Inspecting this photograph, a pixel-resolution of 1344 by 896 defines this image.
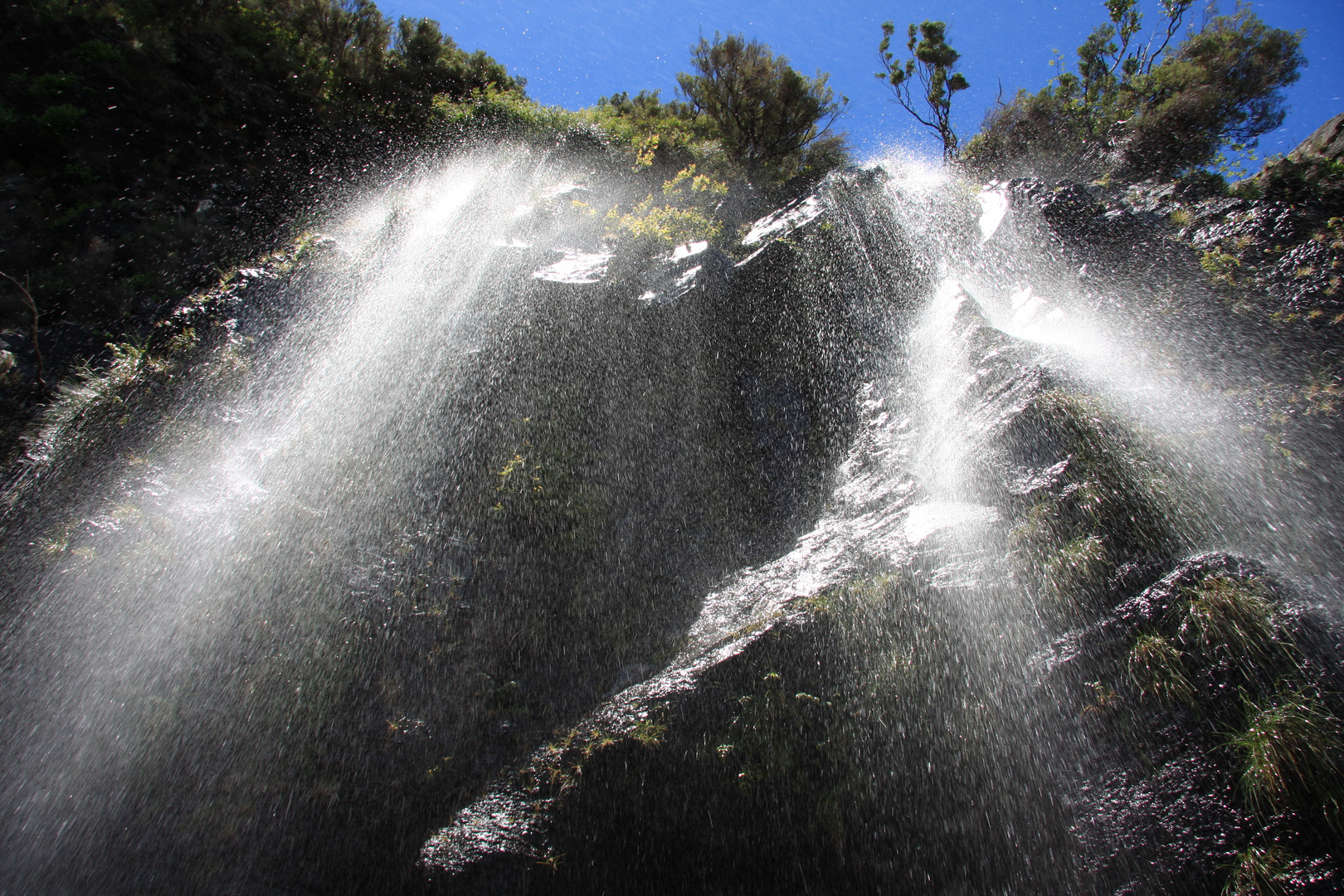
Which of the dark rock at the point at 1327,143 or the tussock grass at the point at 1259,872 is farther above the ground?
the dark rock at the point at 1327,143

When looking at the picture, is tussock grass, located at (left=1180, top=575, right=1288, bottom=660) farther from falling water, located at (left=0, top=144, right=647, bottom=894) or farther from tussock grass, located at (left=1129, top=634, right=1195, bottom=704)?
falling water, located at (left=0, top=144, right=647, bottom=894)

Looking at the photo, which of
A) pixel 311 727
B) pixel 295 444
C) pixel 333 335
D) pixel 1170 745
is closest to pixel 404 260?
pixel 333 335

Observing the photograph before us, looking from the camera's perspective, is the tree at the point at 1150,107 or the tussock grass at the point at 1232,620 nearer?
the tussock grass at the point at 1232,620

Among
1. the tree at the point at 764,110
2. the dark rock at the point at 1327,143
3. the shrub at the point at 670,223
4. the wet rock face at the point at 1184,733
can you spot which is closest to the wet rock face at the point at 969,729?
the wet rock face at the point at 1184,733

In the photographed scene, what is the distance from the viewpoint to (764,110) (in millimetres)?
17141

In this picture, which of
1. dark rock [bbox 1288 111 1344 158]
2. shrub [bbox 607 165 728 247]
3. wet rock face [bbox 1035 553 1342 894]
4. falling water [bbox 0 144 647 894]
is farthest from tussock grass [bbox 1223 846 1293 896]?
dark rock [bbox 1288 111 1344 158]

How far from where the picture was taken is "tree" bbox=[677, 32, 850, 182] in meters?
17.1

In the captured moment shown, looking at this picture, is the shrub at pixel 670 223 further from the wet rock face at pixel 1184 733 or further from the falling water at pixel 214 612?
the wet rock face at pixel 1184 733

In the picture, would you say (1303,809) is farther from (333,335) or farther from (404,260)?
(404,260)

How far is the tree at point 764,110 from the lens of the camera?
56.1 ft

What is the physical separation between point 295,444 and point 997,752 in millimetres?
10610

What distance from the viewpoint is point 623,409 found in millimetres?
10609

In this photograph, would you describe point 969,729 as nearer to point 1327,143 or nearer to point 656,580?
point 656,580

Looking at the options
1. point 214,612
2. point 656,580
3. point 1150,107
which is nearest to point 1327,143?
point 1150,107
